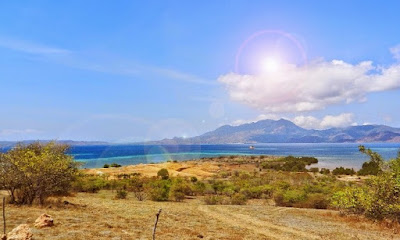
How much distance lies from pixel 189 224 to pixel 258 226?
4.74 metres

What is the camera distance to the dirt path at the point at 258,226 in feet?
61.2

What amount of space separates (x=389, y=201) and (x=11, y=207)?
26961 millimetres

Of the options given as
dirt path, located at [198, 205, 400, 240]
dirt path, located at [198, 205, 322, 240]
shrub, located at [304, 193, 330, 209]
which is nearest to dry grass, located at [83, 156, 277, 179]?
shrub, located at [304, 193, 330, 209]

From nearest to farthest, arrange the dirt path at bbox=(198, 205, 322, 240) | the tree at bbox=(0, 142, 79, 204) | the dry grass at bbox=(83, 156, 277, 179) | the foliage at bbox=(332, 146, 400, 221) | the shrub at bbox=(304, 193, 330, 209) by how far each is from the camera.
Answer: the dirt path at bbox=(198, 205, 322, 240)
the foliage at bbox=(332, 146, 400, 221)
the tree at bbox=(0, 142, 79, 204)
the shrub at bbox=(304, 193, 330, 209)
the dry grass at bbox=(83, 156, 277, 179)

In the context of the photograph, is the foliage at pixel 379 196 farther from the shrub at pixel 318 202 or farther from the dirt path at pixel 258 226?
the shrub at pixel 318 202

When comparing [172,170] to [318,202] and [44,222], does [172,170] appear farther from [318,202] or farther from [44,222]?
[44,222]

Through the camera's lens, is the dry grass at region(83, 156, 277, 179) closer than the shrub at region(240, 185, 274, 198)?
No

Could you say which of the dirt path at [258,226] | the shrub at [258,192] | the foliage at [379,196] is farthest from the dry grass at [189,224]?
the shrub at [258,192]

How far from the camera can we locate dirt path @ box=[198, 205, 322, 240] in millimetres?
18659

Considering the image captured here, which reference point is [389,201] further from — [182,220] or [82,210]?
[82,210]

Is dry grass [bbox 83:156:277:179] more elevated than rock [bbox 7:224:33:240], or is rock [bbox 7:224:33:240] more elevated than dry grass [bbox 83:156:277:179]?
rock [bbox 7:224:33:240]

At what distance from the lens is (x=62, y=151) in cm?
2862

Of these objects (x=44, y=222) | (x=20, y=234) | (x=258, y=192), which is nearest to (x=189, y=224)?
(x=44, y=222)

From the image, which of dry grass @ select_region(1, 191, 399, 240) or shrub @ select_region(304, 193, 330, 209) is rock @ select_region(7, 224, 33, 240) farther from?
shrub @ select_region(304, 193, 330, 209)
